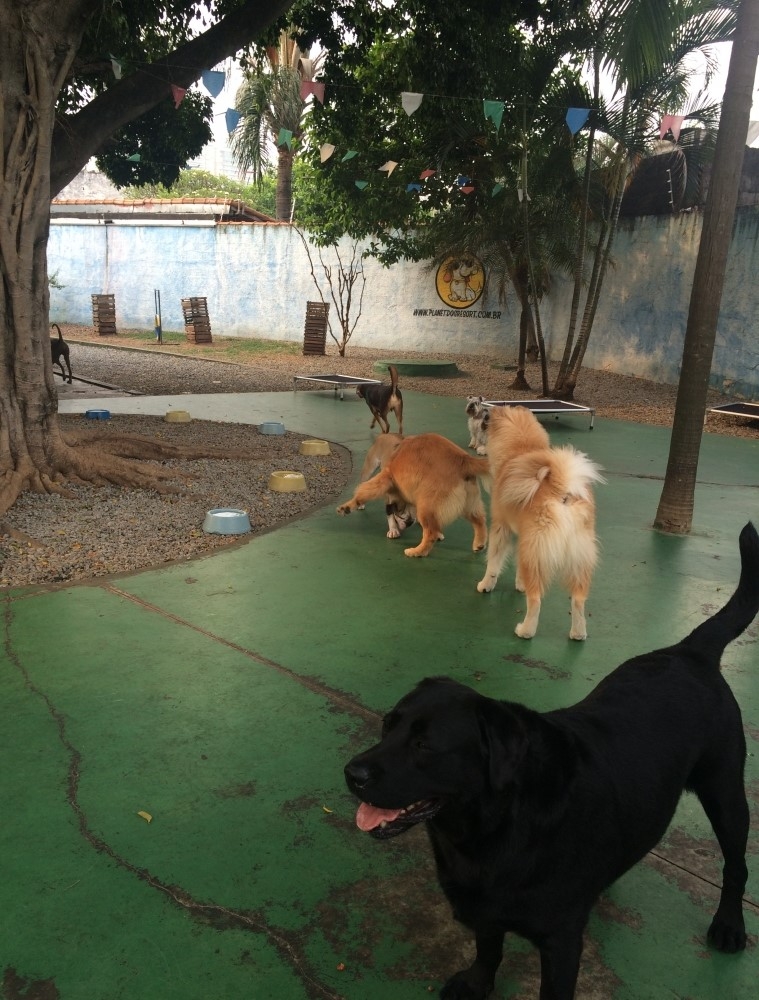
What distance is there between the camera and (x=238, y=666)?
390 centimetres

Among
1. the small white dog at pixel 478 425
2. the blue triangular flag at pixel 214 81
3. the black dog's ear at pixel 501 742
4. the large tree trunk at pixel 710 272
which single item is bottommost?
the small white dog at pixel 478 425

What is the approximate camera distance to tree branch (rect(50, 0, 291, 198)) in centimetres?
716

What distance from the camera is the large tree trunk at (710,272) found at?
5.80 metres

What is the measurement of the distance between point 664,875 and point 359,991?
1.10m

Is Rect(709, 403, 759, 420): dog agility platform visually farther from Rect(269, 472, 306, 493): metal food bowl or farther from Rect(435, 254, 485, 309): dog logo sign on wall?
Rect(435, 254, 485, 309): dog logo sign on wall

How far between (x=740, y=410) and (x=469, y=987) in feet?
38.5

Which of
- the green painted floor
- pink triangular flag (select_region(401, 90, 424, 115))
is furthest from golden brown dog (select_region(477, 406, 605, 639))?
pink triangular flag (select_region(401, 90, 424, 115))

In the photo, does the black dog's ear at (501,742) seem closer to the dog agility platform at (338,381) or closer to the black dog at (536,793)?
the black dog at (536,793)

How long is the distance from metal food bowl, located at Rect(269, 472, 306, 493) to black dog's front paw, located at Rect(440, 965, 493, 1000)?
5536 millimetres

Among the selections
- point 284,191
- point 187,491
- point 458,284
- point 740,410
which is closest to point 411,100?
point 187,491

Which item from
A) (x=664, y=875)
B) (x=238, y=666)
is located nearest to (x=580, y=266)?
(x=238, y=666)

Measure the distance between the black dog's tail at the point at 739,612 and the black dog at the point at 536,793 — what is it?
22 cm

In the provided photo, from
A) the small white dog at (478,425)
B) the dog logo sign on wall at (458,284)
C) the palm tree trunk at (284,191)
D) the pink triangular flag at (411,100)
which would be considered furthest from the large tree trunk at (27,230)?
the palm tree trunk at (284,191)

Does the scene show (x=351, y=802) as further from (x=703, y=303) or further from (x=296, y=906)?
(x=703, y=303)
